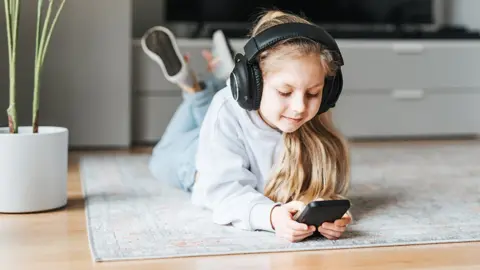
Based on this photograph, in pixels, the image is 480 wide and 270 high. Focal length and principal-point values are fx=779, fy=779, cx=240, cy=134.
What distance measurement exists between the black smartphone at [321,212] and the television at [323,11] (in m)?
1.84

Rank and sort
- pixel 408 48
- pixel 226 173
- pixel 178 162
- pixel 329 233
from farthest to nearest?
pixel 408 48, pixel 178 162, pixel 226 173, pixel 329 233

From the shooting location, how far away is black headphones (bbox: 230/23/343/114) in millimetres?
1405

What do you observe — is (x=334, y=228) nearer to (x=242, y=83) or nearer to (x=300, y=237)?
(x=300, y=237)

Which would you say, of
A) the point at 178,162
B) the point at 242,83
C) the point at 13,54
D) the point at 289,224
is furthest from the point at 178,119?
the point at 289,224

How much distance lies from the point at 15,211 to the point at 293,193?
0.58 meters

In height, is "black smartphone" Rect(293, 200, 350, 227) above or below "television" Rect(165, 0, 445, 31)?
below

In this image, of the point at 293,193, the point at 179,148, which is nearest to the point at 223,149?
the point at 293,193

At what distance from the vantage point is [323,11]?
10.9ft

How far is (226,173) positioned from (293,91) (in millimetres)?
228

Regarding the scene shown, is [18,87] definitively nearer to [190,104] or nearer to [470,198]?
[190,104]

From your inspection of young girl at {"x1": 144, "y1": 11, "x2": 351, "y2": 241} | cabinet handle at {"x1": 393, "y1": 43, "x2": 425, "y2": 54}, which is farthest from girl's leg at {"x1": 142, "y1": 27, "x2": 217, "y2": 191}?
cabinet handle at {"x1": 393, "y1": 43, "x2": 425, "y2": 54}

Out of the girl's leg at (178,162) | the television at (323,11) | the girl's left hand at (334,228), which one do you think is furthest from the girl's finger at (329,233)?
the television at (323,11)

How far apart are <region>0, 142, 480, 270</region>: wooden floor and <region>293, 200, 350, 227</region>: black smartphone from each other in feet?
0.20

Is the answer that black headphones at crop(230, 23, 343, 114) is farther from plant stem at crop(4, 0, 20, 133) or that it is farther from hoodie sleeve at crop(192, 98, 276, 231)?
plant stem at crop(4, 0, 20, 133)
